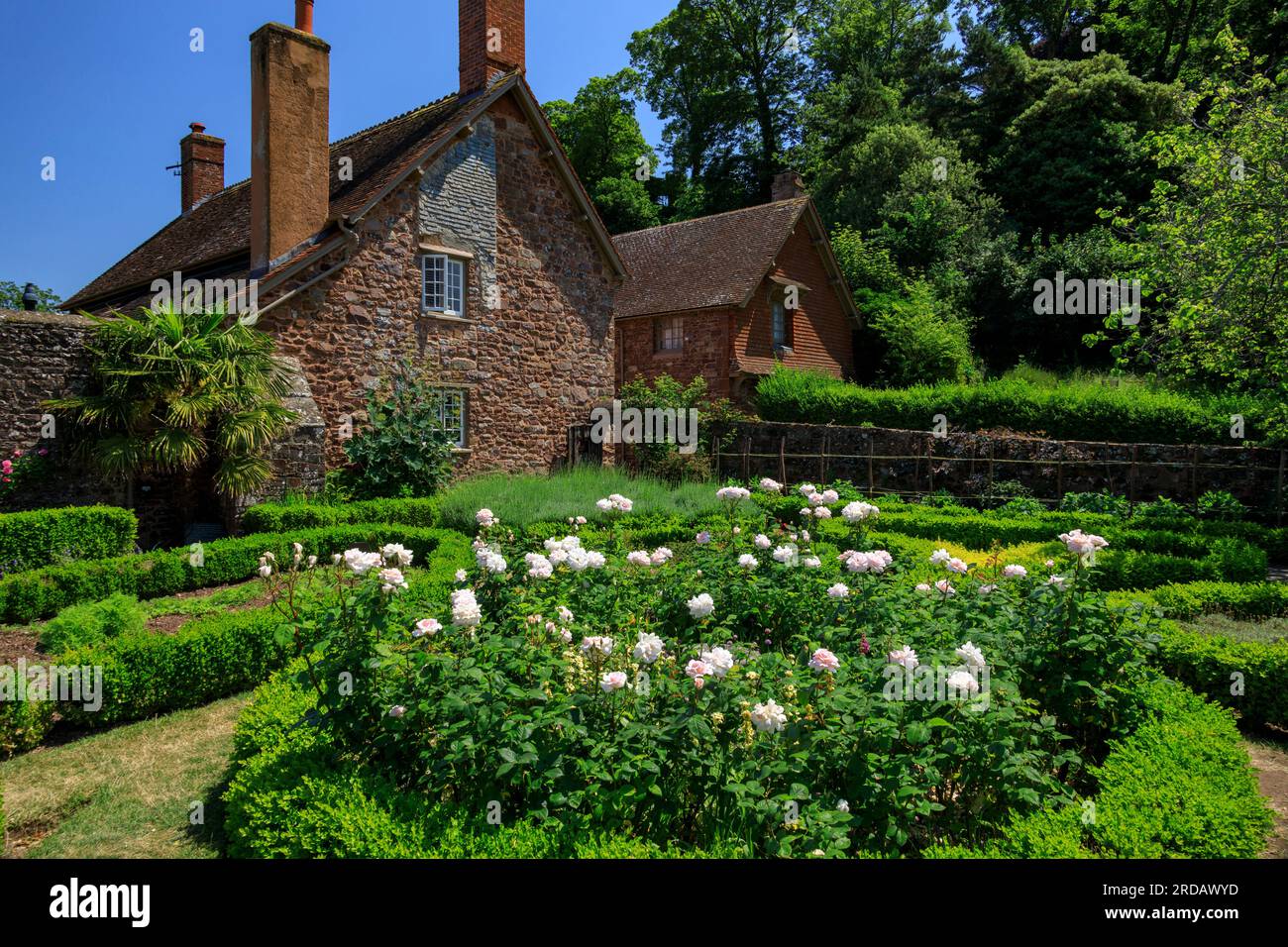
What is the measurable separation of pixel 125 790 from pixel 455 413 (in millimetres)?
12429

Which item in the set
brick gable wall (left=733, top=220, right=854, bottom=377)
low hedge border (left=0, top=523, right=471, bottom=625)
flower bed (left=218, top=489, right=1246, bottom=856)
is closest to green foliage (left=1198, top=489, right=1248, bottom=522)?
brick gable wall (left=733, top=220, right=854, bottom=377)

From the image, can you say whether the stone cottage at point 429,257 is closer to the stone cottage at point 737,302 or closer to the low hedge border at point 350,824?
the stone cottage at point 737,302

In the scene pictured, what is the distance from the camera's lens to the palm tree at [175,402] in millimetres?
11664

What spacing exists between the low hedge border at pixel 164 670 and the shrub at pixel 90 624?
527mm

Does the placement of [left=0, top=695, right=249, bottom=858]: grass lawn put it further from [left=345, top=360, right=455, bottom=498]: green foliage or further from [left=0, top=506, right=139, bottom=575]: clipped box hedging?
[left=345, top=360, right=455, bottom=498]: green foliage

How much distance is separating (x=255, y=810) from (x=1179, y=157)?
16.9 m

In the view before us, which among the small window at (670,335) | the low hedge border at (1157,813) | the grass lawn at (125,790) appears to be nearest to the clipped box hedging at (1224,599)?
the low hedge border at (1157,813)

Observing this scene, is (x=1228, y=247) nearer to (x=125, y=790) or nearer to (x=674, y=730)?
(x=674, y=730)

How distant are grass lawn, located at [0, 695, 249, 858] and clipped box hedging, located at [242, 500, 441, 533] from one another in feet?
18.6

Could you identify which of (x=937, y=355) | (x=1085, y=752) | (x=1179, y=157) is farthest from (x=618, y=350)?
(x=1085, y=752)

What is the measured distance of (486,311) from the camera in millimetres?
17266

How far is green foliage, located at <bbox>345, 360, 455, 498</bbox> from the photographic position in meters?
14.2

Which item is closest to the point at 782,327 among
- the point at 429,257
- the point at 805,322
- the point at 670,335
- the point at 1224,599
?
the point at 805,322
